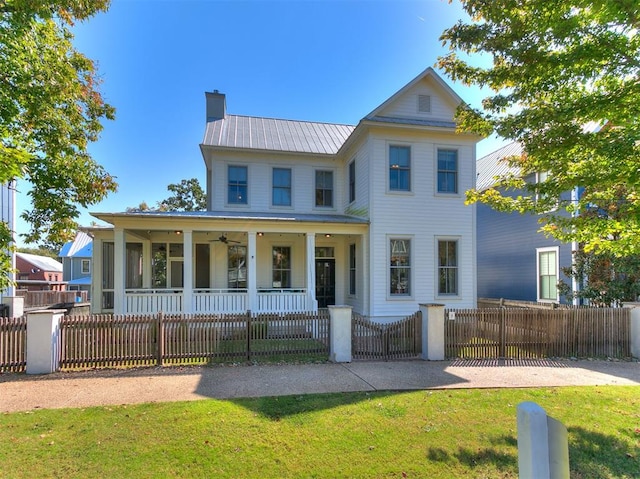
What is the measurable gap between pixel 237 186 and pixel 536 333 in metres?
11.5

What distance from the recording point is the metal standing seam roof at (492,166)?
17406 millimetres

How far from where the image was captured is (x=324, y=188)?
15039 mm

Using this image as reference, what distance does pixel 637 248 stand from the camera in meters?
6.09

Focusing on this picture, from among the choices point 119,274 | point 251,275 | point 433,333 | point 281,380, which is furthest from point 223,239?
point 433,333

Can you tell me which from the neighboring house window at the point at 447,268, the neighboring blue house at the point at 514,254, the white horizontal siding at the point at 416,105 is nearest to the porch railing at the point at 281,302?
the neighboring house window at the point at 447,268

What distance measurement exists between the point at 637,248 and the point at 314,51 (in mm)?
12413

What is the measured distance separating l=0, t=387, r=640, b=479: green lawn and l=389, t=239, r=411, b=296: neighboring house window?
6.65 metres

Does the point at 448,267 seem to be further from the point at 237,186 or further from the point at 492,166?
the point at 492,166

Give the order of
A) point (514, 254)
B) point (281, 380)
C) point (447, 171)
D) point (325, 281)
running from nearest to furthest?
point (281, 380), point (447, 171), point (325, 281), point (514, 254)

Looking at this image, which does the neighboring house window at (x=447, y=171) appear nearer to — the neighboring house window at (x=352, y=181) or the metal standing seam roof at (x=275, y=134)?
the neighboring house window at (x=352, y=181)

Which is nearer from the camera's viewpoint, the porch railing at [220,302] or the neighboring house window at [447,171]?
the porch railing at [220,302]

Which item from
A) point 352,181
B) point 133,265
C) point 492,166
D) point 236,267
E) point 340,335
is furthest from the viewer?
point 492,166

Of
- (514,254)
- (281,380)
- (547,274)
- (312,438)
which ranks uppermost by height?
(514,254)

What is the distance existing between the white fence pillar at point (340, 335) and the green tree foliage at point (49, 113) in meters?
6.13
